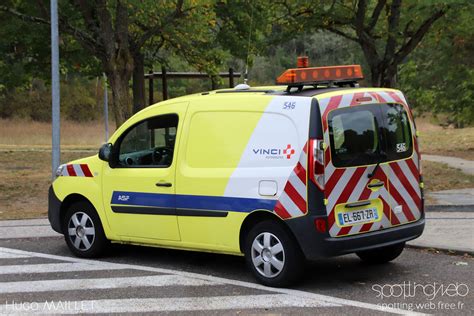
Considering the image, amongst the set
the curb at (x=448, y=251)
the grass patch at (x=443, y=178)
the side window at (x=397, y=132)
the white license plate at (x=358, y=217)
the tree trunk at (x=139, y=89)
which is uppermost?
the tree trunk at (x=139, y=89)

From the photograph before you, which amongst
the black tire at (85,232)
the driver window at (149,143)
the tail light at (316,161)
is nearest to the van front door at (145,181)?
the driver window at (149,143)

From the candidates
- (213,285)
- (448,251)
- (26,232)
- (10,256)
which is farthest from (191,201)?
(26,232)

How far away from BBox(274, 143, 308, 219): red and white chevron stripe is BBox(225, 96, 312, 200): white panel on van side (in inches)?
1.4

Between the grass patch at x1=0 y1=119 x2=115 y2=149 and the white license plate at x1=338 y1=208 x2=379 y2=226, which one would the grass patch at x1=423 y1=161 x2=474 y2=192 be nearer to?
the white license plate at x1=338 y1=208 x2=379 y2=226

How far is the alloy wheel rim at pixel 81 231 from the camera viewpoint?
7.95 m

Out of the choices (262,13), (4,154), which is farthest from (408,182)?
(4,154)

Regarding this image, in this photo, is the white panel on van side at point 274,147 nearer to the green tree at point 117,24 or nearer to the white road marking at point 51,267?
the white road marking at point 51,267

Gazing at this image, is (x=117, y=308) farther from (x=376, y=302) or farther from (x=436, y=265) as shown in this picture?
(x=436, y=265)

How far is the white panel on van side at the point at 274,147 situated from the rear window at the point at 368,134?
29 centimetres

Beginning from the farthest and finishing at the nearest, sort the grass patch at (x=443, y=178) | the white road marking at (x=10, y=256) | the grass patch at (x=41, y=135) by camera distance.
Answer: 1. the grass patch at (x=41, y=135)
2. the grass patch at (x=443, y=178)
3. the white road marking at (x=10, y=256)

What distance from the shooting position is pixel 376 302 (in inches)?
235

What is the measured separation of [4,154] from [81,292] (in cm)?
2054

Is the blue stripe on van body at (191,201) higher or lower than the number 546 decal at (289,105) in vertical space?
lower

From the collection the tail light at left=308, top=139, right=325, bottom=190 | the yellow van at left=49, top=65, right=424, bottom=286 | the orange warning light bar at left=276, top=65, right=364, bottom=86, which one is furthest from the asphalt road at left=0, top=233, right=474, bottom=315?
the orange warning light bar at left=276, top=65, right=364, bottom=86
